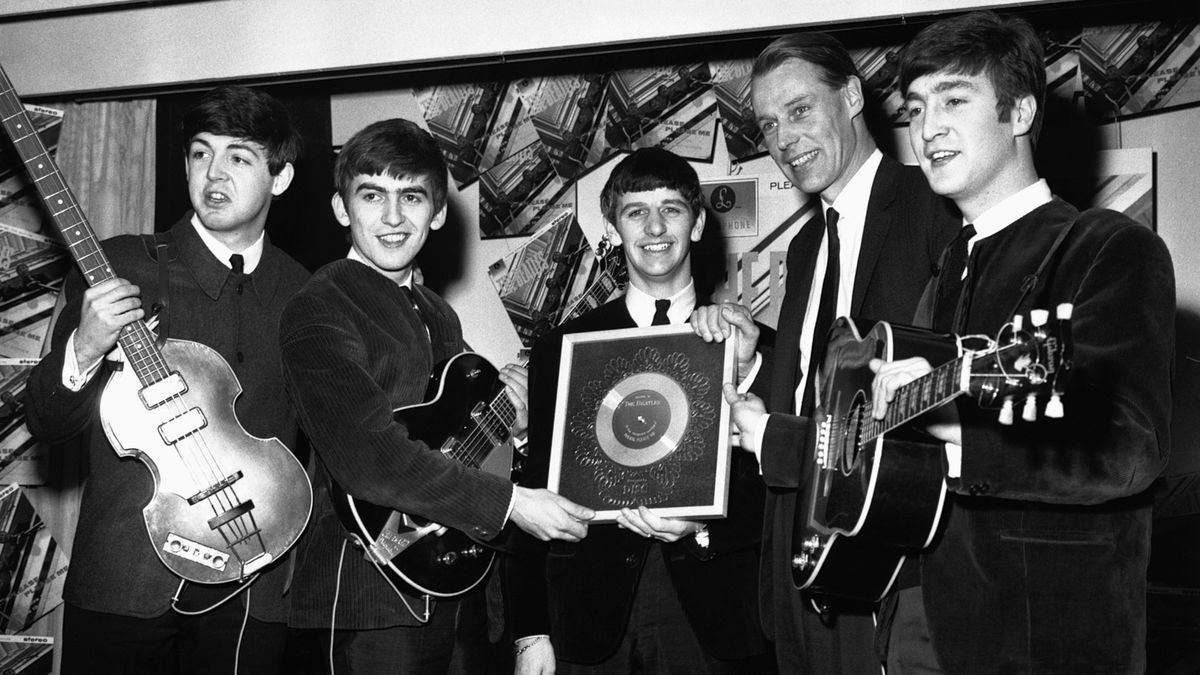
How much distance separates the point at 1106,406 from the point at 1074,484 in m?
0.15

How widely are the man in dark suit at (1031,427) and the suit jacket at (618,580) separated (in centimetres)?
66

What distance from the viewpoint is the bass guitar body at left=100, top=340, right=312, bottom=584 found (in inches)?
123

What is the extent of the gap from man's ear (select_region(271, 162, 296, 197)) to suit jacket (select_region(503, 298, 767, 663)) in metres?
1.14

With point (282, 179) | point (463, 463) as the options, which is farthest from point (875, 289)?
point (282, 179)

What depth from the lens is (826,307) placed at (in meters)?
3.06

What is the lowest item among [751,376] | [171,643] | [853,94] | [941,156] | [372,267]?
[171,643]

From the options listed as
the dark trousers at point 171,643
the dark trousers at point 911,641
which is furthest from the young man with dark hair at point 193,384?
the dark trousers at point 911,641

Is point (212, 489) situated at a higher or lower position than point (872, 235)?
lower

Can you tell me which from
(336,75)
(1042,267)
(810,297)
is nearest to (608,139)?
(336,75)

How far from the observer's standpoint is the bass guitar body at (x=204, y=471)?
313 cm

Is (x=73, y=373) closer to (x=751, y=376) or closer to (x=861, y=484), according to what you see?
(x=751, y=376)

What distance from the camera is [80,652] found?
310cm

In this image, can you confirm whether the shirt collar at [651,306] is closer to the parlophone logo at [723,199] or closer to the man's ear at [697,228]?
the man's ear at [697,228]

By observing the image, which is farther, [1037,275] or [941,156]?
[941,156]
